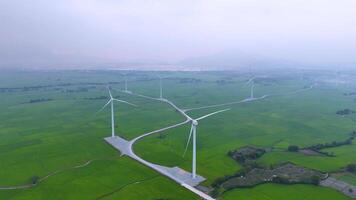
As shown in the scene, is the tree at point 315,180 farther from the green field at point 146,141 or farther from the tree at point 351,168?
the tree at point 351,168

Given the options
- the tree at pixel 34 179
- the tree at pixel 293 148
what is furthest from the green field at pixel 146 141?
the tree at pixel 293 148

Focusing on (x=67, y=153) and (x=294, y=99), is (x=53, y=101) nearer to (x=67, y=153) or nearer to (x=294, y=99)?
(x=67, y=153)

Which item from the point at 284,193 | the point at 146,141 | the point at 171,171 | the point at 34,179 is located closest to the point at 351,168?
the point at 284,193

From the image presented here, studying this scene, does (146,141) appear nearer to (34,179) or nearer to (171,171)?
(171,171)

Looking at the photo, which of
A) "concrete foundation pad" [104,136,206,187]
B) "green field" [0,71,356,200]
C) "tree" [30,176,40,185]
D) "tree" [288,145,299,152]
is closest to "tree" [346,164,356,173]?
"green field" [0,71,356,200]

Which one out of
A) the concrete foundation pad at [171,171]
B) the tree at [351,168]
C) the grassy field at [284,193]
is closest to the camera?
the grassy field at [284,193]

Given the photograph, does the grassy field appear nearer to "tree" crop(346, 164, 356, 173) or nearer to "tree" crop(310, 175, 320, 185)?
"tree" crop(310, 175, 320, 185)

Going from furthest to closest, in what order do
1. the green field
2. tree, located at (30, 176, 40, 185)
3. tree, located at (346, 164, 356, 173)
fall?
tree, located at (346, 164, 356, 173) → tree, located at (30, 176, 40, 185) → the green field

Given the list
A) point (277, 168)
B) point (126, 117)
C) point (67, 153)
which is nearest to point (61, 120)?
point (126, 117)

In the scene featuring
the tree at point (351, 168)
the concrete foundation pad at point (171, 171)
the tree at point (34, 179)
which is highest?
the tree at point (351, 168)
